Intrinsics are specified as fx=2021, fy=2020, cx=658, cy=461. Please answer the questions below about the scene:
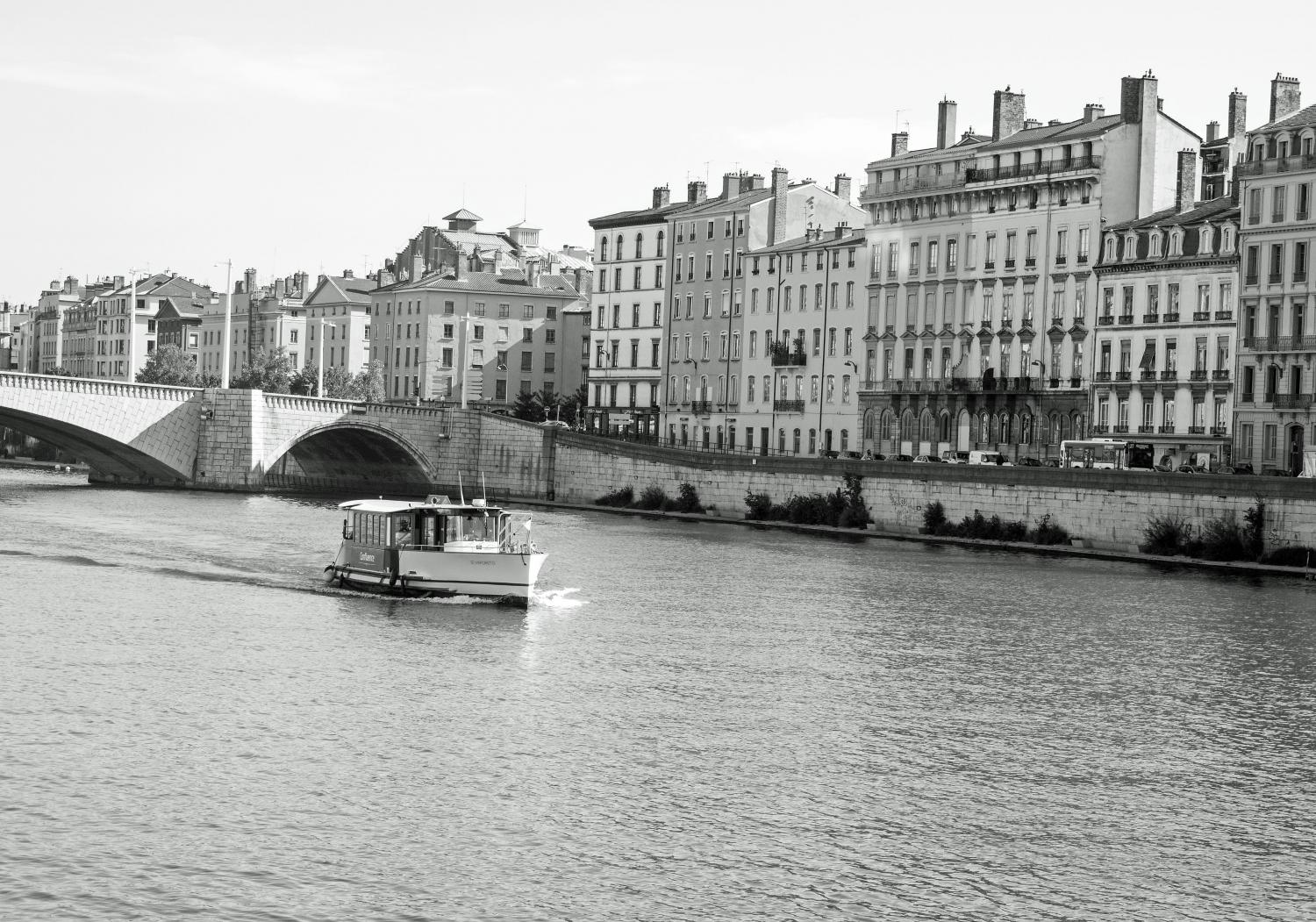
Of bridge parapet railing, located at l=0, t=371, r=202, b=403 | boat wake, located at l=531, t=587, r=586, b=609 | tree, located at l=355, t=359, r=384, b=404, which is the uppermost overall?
tree, located at l=355, t=359, r=384, b=404

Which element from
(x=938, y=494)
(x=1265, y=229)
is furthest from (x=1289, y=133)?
(x=938, y=494)

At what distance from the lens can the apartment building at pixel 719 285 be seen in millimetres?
118938

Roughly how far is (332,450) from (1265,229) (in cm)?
6045

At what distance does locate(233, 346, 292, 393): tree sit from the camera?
542 feet

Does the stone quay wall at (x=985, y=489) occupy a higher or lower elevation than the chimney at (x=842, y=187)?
lower

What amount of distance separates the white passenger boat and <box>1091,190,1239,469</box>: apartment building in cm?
3852

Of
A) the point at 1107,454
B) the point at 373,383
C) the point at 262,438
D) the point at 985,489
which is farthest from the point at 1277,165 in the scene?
the point at 373,383

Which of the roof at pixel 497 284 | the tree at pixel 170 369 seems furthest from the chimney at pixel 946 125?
the tree at pixel 170 369

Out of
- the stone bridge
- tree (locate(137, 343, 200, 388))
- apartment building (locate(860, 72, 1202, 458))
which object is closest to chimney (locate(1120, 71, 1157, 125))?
apartment building (locate(860, 72, 1202, 458))

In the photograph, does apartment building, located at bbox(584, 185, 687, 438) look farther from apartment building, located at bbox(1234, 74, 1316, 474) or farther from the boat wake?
the boat wake

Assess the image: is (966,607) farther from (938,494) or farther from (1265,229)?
(1265,229)

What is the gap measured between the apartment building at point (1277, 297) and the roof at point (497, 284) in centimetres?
7834

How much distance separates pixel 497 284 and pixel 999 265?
6336cm

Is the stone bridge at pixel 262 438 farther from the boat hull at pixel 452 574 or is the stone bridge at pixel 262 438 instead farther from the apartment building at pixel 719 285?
the boat hull at pixel 452 574
